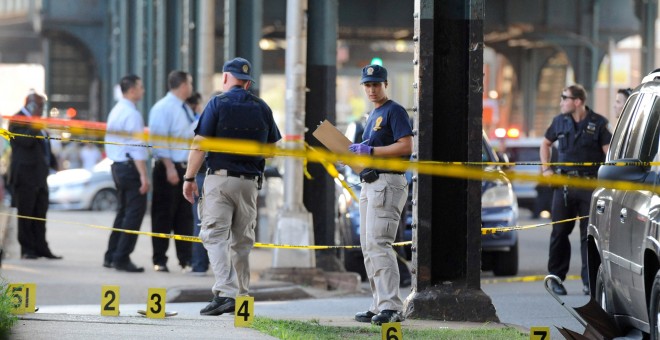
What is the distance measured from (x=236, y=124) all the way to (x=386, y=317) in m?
1.76

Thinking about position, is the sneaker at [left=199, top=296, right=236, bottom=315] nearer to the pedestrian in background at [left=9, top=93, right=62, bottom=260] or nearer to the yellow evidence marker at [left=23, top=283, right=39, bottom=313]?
the yellow evidence marker at [left=23, top=283, right=39, bottom=313]

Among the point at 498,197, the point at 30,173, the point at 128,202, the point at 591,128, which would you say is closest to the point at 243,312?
the point at 591,128

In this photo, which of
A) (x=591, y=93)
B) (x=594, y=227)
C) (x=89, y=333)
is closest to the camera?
(x=89, y=333)

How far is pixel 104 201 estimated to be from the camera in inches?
1244

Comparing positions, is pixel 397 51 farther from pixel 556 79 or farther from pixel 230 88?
pixel 230 88

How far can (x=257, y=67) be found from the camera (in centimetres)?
1941

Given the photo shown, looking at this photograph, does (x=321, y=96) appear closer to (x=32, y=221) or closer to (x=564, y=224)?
(x=564, y=224)

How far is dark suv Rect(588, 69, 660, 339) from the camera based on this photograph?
27.3 ft

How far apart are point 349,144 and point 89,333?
2.41m

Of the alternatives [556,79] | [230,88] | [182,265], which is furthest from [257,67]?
[556,79]

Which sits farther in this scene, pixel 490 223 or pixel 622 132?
pixel 490 223

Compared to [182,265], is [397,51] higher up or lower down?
higher up

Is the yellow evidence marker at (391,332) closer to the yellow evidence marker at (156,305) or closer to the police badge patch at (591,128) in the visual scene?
the yellow evidence marker at (156,305)

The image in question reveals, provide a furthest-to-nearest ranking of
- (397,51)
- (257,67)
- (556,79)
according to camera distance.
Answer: (397,51), (556,79), (257,67)
